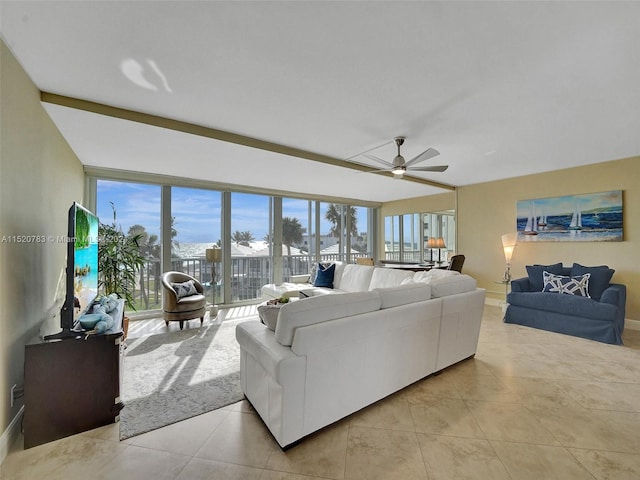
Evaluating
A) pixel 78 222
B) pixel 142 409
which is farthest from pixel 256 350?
pixel 78 222

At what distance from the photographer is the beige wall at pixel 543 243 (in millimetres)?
4031

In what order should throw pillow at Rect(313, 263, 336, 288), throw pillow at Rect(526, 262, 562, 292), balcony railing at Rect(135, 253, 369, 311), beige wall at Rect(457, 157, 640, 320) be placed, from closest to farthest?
1. beige wall at Rect(457, 157, 640, 320)
2. throw pillow at Rect(526, 262, 562, 292)
3. balcony railing at Rect(135, 253, 369, 311)
4. throw pillow at Rect(313, 263, 336, 288)

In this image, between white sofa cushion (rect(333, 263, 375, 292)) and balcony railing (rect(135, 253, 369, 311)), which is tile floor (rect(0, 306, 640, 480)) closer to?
white sofa cushion (rect(333, 263, 375, 292))

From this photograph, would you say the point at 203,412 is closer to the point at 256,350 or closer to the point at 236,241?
the point at 256,350

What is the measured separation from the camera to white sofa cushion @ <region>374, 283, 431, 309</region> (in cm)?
226

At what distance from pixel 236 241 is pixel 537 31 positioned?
5133 mm

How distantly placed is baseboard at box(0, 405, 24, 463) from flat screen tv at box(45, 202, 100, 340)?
1.78 ft

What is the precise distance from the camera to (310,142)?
3.46 m

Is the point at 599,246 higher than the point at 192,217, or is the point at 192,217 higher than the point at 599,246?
the point at 192,217

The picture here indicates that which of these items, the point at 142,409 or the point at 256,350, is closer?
the point at 256,350

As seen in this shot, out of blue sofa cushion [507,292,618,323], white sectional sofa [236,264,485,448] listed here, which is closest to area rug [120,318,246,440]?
white sectional sofa [236,264,485,448]

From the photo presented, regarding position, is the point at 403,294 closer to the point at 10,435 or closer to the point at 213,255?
the point at 10,435

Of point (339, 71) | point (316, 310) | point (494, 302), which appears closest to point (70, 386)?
point (316, 310)

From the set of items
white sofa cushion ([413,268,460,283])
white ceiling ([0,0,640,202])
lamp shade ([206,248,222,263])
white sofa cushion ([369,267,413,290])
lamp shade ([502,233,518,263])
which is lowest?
white sofa cushion ([369,267,413,290])
